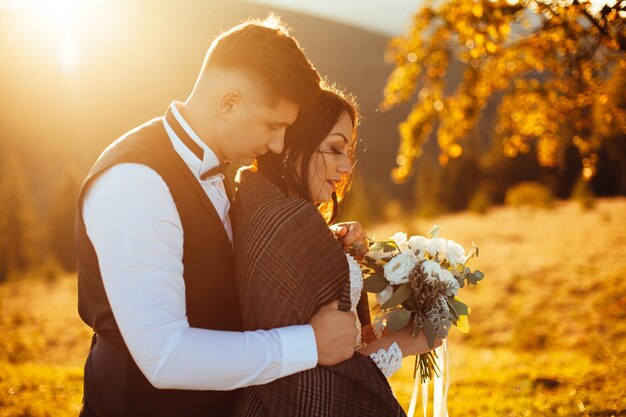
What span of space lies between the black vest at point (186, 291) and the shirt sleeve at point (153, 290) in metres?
0.12

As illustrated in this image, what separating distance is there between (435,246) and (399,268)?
1.14 ft

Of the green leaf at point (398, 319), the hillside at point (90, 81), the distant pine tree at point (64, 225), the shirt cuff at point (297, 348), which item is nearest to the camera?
the shirt cuff at point (297, 348)

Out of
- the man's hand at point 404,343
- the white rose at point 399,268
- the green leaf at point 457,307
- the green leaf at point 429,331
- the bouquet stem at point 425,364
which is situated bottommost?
the bouquet stem at point 425,364

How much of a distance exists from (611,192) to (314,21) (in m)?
127

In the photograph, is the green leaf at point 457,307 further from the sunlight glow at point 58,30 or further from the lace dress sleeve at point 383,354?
the sunlight glow at point 58,30

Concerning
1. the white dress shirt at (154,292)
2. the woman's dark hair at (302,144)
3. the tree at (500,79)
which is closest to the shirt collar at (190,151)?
the white dress shirt at (154,292)

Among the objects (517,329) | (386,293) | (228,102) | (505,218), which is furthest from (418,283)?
(505,218)

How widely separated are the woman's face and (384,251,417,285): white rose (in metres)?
0.62

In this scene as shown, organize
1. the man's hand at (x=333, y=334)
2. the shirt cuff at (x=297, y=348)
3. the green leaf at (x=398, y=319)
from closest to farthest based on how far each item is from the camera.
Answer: the shirt cuff at (x=297, y=348)
the man's hand at (x=333, y=334)
the green leaf at (x=398, y=319)

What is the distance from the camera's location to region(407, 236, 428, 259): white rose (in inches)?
126

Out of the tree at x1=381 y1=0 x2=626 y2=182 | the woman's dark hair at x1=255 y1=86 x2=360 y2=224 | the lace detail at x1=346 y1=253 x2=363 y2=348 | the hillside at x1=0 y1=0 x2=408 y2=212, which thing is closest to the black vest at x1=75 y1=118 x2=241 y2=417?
the lace detail at x1=346 y1=253 x2=363 y2=348

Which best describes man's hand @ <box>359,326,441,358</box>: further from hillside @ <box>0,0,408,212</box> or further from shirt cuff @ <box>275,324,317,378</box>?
hillside @ <box>0,0,408,212</box>

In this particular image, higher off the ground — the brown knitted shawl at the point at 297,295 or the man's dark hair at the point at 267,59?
the man's dark hair at the point at 267,59

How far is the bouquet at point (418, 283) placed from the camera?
3020 millimetres
